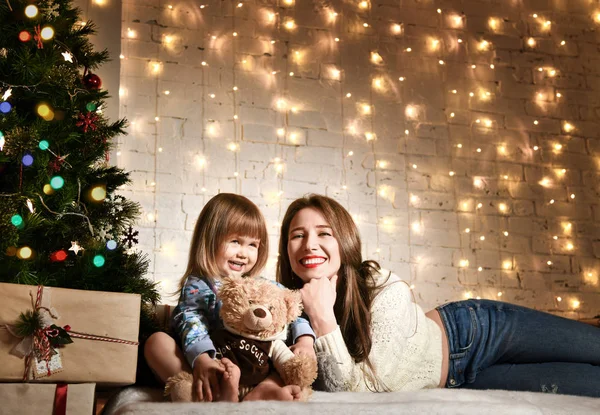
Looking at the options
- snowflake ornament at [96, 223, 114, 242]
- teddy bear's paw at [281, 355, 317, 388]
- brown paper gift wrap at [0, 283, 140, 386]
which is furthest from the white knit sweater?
snowflake ornament at [96, 223, 114, 242]

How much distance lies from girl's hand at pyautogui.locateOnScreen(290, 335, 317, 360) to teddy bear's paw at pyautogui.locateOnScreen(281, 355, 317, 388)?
41mm

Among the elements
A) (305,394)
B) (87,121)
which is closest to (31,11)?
(87,121)

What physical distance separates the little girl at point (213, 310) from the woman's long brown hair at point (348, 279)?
22 centimetres

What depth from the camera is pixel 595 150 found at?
14.6ft

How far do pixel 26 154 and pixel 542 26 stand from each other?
381cm

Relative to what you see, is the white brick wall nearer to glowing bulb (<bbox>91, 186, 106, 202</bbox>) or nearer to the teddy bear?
glowing bulb (<bbox>91, 186, 106, 202</bbox>)

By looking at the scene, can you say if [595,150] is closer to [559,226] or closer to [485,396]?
[559,226]

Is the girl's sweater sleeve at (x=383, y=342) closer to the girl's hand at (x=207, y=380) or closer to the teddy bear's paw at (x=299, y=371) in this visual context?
the teddy bear's paw at (x=299, y=371)

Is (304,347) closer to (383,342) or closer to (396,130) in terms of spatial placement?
(383,342)

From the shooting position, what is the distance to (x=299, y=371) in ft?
5.21

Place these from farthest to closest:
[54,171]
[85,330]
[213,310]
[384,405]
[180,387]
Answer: [54,171] < [213,310] < [85,330] < [180,387] < [384,405]

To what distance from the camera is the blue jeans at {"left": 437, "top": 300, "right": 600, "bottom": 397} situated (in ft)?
7.59

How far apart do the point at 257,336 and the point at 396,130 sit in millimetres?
2704

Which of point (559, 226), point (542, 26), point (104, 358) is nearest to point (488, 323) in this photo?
point (104, 358)
